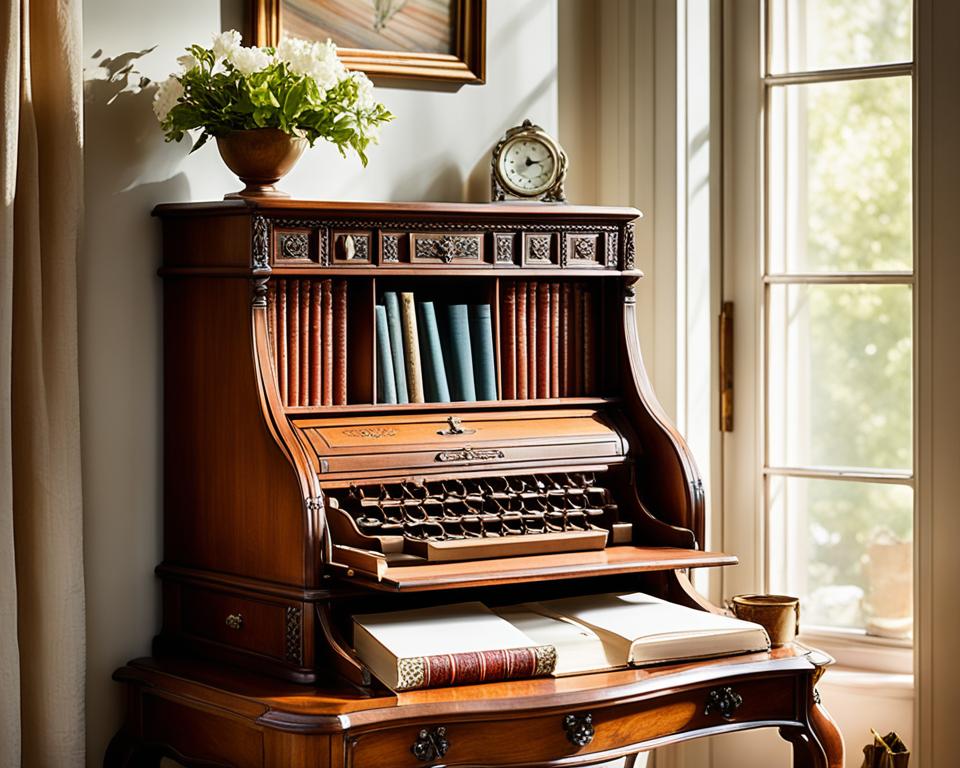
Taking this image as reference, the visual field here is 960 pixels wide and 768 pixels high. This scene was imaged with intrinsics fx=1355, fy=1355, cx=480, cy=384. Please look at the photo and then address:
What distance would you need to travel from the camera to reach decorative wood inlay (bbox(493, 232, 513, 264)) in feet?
10.1

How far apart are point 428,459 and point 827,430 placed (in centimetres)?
126

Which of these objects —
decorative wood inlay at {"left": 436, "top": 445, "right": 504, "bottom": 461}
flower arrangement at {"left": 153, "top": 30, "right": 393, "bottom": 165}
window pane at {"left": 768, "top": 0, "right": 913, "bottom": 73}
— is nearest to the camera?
flower arrangement at {"left": 153, "top": 30, "right": 393, "bottom": 165}

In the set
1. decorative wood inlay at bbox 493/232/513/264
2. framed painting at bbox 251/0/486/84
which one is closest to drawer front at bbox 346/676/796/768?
decorative wood inlay at bbox 493/232/513/264

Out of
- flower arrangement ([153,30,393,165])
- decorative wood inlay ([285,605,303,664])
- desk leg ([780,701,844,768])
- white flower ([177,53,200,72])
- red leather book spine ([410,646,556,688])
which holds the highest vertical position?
white flower ([177,53,200,72])

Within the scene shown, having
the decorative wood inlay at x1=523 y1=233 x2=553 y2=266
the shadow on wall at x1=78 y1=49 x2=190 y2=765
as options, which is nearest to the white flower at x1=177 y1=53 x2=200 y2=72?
the shadow on wall at x1=78 y1=49 x2=190 y2=765

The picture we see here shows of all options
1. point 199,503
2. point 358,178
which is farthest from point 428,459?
point 358,178

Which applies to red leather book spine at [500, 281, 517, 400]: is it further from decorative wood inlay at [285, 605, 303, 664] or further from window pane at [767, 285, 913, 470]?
window pane at [767, 285, 913, 470]

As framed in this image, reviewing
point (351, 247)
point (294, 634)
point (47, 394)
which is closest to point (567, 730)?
point (294, 634)

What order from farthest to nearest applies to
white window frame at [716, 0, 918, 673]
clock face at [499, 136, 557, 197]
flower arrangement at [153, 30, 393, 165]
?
white window frame at [716, 0, 918, 673], clock face at [499, 136, 557, 197], flower arrangement at [153, 30, 393, 165]

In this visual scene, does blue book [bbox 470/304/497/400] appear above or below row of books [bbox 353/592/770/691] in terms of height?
above

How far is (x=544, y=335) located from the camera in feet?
10.5

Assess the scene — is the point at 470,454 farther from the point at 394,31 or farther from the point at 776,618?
the point at 394,31

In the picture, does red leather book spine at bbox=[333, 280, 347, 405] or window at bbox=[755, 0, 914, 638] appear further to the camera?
window at bbox=[755, 0, 914, 638]

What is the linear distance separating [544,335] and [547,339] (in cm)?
1
